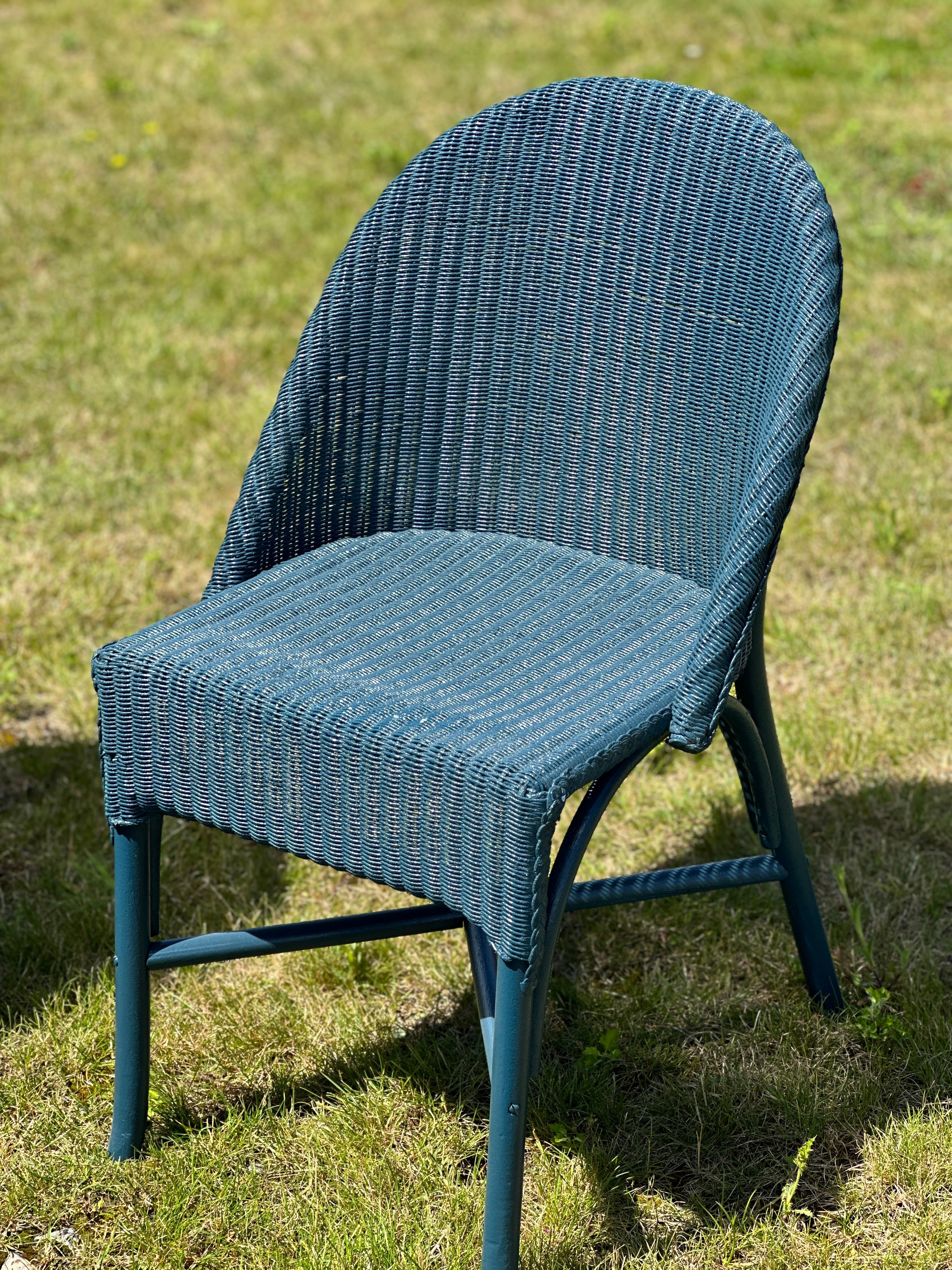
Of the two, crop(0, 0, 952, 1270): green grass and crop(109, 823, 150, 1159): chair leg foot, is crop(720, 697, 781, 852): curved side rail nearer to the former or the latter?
crop(0, 0, 952, 1270): green grass

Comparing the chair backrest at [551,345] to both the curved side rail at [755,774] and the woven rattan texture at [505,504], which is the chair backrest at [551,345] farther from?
the curved side rail at [755,774]

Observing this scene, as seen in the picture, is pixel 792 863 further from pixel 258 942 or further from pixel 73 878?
pixel 73 878

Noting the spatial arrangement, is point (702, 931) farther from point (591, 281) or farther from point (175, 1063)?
point (591, 281)

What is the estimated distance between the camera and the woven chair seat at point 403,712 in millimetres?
1526

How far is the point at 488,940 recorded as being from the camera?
1.84 meters

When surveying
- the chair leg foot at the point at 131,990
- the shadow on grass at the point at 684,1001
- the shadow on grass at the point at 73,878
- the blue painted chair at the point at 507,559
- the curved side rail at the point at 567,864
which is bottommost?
the shadow on grass at the point at 73,878

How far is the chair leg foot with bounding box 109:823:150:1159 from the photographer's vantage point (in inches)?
70.1

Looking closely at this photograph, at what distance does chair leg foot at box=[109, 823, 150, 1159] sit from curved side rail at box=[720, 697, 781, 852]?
0.74 meters

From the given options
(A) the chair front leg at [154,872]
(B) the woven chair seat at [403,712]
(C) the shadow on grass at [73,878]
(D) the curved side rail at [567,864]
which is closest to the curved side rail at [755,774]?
(B) the woven chair seat at [403,712]

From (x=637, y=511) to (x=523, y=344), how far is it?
0.95ft

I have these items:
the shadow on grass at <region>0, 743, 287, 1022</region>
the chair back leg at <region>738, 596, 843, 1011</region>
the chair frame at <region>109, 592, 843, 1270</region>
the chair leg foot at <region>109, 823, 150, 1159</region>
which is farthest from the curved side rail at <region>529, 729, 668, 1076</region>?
the shadow on grass at <region>0, 743, 287, 1022</region>

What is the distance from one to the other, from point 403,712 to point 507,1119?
0.44 meters

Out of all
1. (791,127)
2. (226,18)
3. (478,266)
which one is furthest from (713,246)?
(226,18)

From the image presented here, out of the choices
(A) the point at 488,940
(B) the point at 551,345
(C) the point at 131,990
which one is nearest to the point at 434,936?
(A) the point at 488,940
